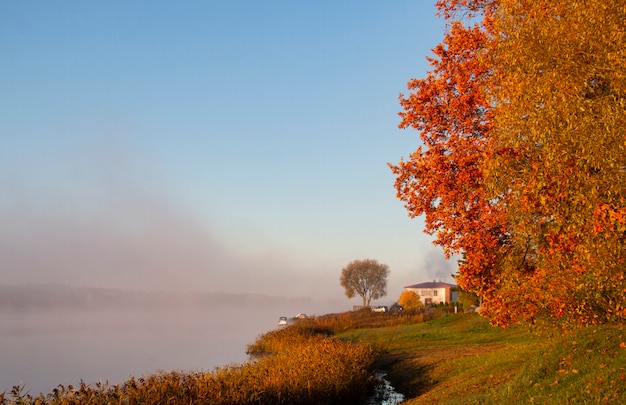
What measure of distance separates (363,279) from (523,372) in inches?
4399

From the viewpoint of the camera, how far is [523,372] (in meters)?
16.4

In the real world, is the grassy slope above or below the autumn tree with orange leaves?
below

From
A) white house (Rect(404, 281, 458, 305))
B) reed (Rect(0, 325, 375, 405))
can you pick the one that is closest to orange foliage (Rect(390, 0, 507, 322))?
reed (Rect(0, 325, 375, 405))

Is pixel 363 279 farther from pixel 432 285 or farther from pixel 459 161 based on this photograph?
pixel 459 161

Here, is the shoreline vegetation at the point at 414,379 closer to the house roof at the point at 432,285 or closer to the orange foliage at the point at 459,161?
the orange foliage at the point at 459,161

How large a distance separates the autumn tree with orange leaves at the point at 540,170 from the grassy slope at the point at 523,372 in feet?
3.91

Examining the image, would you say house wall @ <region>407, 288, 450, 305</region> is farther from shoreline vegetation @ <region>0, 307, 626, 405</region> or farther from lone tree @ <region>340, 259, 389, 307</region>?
shoreline vegetation @ <region>0, 307, 626, 405</region>

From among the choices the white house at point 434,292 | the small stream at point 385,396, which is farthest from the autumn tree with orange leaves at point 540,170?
the white house at point 434,292

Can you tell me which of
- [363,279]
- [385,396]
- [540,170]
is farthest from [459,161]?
[363,279]

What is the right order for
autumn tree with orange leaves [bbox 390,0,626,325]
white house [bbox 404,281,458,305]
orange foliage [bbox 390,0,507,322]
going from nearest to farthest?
autumn tree with orange leaves [bbox 390,0,626,325] < orange foliage [bbox 390,0,507,322] < white house [bbox 404,281,458,305]

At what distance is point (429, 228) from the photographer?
1959 centimetres

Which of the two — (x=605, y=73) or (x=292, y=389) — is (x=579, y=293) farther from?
(x=292, y=389)

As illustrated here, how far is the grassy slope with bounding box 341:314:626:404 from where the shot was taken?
13398 millimetres

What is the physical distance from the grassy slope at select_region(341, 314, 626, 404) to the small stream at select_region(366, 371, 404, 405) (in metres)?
0.48
